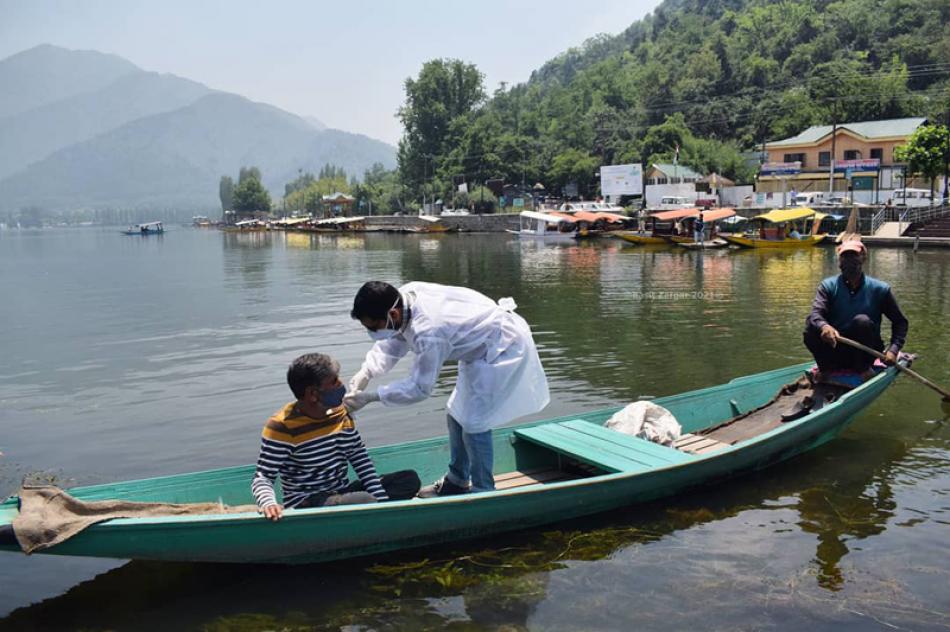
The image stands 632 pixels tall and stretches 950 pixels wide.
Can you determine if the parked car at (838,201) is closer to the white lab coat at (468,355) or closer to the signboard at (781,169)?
the signboard at (781,169)

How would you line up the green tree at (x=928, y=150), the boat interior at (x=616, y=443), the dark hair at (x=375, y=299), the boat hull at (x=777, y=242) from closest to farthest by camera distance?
the dark hair at (x=375, y=299) → the boat interior at (x=616, y=443) → the boat hull at (x=777, y=242) → the green tree at (x=928, y=150)

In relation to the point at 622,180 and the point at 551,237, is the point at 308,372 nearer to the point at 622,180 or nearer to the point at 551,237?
the point at 551,237

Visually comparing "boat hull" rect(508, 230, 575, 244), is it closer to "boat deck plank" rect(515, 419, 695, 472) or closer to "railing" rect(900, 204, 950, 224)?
"railing" rect(900, 204, 950, 224)

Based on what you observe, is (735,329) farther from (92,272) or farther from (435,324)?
(92,272)

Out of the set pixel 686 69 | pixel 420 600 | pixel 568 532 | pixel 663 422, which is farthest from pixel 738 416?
pixel 686 69

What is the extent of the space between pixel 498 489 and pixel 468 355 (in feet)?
5.39

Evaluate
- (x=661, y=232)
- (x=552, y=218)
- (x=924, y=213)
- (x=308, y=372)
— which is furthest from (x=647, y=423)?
(x=552, y=218)

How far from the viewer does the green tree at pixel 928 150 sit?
46.6 metres

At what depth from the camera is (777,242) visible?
1724 inches

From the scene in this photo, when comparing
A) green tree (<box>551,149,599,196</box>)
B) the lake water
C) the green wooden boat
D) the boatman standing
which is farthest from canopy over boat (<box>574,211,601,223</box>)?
the boatman standing

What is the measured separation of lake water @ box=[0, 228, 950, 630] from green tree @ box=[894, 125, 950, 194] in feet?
94.7

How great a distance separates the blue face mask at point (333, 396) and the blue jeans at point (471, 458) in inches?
46.0

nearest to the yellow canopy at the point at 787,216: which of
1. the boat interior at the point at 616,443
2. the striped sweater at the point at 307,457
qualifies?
the boat interior at the point at 616,443

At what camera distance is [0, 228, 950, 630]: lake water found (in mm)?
5609
